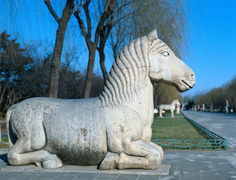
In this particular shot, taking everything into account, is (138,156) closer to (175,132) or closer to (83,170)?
(83,170)

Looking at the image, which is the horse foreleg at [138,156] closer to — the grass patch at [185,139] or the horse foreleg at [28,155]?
the horse foreleg at [28,155]

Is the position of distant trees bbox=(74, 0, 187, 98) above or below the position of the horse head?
above

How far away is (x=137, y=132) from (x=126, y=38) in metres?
5.94

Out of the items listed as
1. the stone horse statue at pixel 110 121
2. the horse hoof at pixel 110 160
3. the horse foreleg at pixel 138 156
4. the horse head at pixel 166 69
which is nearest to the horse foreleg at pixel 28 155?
the stone horse statue at pixel 110 121

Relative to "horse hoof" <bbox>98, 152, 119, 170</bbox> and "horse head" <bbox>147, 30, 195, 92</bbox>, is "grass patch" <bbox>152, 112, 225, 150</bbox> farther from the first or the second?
"horse hoof" <bbox>98, 152, 119, 170</bbox>

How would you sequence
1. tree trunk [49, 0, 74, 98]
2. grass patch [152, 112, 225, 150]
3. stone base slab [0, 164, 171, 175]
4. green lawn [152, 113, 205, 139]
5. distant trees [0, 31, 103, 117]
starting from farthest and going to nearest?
distant trees [0, 31, 103, 117], green lawn [152, 113, 205, 139], grass patch [152, 112, 225, 150], tree trunk [49, 0, 74, 98], stone base slab [0, 164, 171, 175]

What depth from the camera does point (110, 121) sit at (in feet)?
13.7

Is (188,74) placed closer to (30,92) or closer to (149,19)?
(149,19)

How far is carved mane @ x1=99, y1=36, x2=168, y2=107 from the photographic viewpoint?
4305mm

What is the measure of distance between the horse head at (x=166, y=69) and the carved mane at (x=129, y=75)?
9 cm

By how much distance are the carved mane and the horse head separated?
9 cm

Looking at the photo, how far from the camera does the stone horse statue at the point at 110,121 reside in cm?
417

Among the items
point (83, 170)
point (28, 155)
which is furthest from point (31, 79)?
point (83, 170)

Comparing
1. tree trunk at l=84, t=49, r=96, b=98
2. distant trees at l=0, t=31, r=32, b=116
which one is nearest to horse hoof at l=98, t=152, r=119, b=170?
A: tree trunk at l=84, t=49, r=96, b=98
